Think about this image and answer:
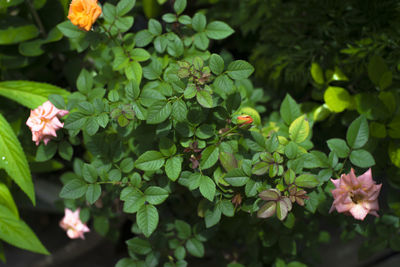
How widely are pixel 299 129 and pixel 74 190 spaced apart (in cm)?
57

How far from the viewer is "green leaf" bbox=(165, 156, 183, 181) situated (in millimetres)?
833

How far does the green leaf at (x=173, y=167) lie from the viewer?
32.8 inches

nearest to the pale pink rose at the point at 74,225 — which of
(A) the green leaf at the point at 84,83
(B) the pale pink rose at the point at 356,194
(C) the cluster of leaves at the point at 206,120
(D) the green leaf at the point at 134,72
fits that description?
(C) the cluster of leaves at the point at 206,120

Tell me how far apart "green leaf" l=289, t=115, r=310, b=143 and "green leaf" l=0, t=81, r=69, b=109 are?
2.13 ft

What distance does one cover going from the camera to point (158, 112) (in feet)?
2.63

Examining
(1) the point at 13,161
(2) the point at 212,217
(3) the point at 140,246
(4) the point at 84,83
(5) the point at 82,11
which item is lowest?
(3) the point at 140,246

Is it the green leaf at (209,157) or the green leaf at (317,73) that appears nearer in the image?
the green leaf at (209,157)

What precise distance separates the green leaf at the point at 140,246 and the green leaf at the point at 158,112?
0.35m

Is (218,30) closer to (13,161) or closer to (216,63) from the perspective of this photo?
(216,63)

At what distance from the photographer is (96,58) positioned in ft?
3.68

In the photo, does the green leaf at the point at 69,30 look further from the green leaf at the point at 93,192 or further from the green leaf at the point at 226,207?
the green leaf at the point at 226,207

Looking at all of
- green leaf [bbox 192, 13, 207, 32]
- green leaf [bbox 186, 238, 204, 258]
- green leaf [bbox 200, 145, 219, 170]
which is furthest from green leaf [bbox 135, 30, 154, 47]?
green leaf [bbox 186, 238, 204, 258]

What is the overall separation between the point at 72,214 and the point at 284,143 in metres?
0.68

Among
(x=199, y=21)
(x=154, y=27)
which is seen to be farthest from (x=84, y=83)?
(x=199, y=21)
